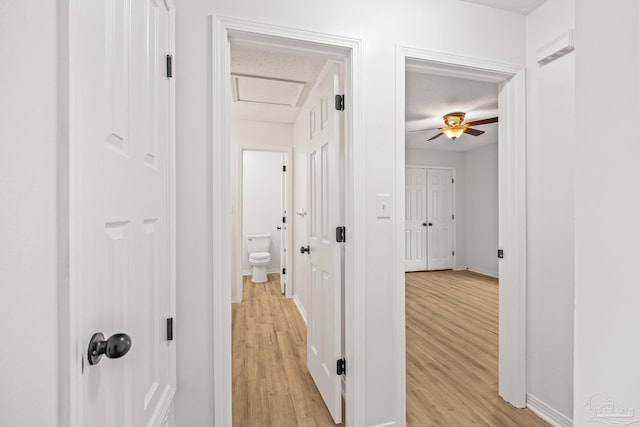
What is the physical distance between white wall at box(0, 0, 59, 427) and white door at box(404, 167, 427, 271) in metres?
6.10

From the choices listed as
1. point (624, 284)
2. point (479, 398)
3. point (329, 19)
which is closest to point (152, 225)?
point (624, 284)

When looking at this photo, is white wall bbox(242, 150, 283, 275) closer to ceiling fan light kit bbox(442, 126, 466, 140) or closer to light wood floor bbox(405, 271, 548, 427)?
light wood floor bbox(405, 271, 548, 427)

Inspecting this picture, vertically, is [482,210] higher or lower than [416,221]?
higher

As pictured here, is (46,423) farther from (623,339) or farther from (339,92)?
(339,92)

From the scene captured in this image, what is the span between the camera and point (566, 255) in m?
1.69

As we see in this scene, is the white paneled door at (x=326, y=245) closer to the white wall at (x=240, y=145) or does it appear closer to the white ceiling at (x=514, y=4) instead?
the white ceiling at (x=514, y=4)

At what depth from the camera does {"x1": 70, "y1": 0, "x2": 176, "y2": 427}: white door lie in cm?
53

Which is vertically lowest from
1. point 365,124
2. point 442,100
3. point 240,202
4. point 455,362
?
point 455,362

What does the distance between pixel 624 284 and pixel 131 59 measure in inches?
42.8

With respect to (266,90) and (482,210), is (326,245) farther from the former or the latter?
(482,210)

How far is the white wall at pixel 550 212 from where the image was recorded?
5.49ft

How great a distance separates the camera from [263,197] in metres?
5.79

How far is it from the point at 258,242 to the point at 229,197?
4.06 metres

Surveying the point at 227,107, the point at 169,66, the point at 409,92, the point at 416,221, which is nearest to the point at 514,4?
the point at 409,92
